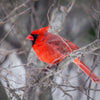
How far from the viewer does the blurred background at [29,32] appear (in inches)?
94.5

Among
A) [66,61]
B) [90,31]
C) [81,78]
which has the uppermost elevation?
[90,31]

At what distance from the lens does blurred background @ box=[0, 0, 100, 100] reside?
240 centimetres

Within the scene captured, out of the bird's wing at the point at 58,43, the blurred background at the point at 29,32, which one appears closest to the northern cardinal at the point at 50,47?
the bird's wing at the point at 58,43

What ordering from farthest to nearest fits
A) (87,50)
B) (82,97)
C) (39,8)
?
(39,8) → (82,97) → (87,50)

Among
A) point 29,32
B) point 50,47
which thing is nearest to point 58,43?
point 50,47

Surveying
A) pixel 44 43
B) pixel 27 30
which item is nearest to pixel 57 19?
pixel 44 43

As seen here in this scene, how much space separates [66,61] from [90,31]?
9.44 ft

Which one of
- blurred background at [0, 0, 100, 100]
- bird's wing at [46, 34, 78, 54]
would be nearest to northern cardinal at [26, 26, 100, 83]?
bird's wing at [46, 34, 78, 54]

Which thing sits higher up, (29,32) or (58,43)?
(29,32)

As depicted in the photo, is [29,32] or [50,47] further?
[29,32]

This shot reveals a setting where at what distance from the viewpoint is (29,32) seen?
442 cm

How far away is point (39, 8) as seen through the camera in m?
4.96

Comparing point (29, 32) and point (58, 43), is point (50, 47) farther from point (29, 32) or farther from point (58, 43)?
point (29, 32)

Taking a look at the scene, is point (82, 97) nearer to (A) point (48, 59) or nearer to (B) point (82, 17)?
(A) point (48, 59)
